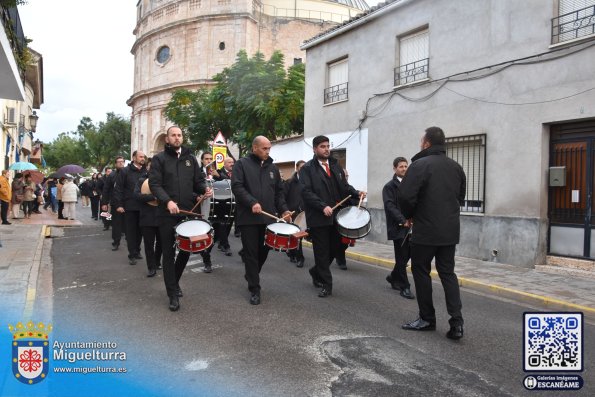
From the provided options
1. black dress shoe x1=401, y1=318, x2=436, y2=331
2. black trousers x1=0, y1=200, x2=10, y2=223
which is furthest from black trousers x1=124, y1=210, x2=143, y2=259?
black trousers x1=0, y1=200, x2=10, y2=223

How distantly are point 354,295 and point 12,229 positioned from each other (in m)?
11.4

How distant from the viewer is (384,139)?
13.5 meters

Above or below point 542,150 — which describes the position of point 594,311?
below

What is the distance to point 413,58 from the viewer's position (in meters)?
12.7

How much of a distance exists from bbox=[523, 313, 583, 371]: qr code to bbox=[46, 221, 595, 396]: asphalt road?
0.98 feet

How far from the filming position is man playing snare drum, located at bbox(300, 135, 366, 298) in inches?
246

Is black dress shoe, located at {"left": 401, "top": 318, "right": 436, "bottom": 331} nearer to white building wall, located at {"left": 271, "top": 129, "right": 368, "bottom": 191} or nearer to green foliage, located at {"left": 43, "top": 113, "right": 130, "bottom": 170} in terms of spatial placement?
white building wall, located at {"left": 271, "top": 129, "right": 368, "bottom": 191}

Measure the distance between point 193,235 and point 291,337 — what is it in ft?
5.15

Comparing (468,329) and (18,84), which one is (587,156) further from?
(18,84)

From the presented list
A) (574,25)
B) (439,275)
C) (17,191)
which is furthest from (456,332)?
(17,191)

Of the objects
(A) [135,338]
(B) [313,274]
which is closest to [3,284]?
(A) [135,338]

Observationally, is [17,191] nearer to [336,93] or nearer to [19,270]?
[336,93]

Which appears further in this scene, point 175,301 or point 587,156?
point 587,156

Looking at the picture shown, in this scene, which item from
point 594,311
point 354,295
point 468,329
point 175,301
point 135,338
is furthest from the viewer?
point 354,295
